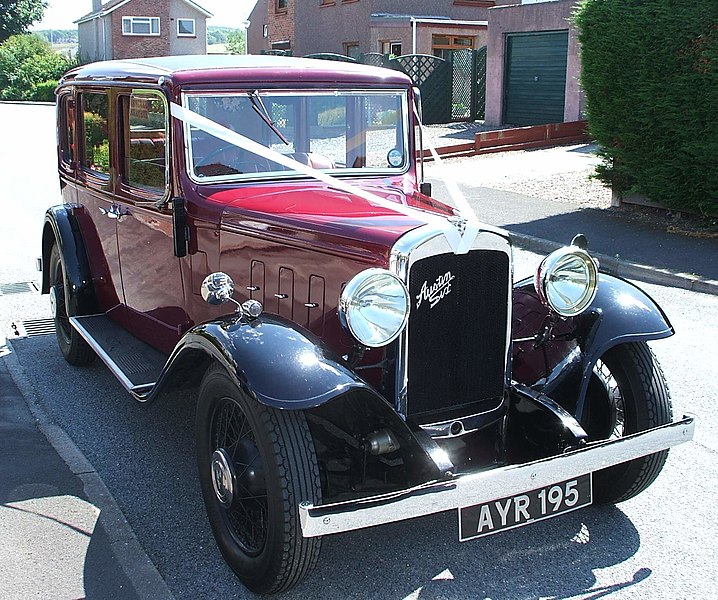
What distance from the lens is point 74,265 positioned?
5.30 m

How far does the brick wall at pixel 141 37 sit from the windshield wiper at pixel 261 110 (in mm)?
40534

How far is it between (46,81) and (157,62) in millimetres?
41977

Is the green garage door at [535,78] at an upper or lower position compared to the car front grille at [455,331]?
upper

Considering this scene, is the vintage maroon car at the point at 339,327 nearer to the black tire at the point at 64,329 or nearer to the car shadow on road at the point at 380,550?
the car shadow on road at the point at 380,550

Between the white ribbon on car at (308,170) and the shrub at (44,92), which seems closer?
the white ribbon on car at (308,170)

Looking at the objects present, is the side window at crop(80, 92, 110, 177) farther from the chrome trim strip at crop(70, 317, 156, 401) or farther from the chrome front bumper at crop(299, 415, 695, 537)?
the chrome front bumper at crop(299, 415, 695, 537)

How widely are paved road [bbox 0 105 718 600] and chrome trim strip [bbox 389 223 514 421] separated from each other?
0.62 metres

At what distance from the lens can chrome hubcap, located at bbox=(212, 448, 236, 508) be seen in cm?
314

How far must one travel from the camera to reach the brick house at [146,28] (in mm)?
42281

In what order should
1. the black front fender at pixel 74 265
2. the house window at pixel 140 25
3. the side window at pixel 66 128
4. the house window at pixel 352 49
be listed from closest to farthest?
the black front fender at pixel 74 265 → the side window at pixel 66 128 → the house window at pixel 352 49 → the house window at pixel 140 25

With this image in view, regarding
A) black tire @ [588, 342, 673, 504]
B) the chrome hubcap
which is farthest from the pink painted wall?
the chrome hubcap

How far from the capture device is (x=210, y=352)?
10.4 ft

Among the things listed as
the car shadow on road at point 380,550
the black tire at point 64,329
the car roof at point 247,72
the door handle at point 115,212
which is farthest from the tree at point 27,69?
the car shadow on road at point 380,550

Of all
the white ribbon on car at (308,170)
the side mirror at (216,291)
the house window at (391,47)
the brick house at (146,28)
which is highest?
the brick house at (146,28)
